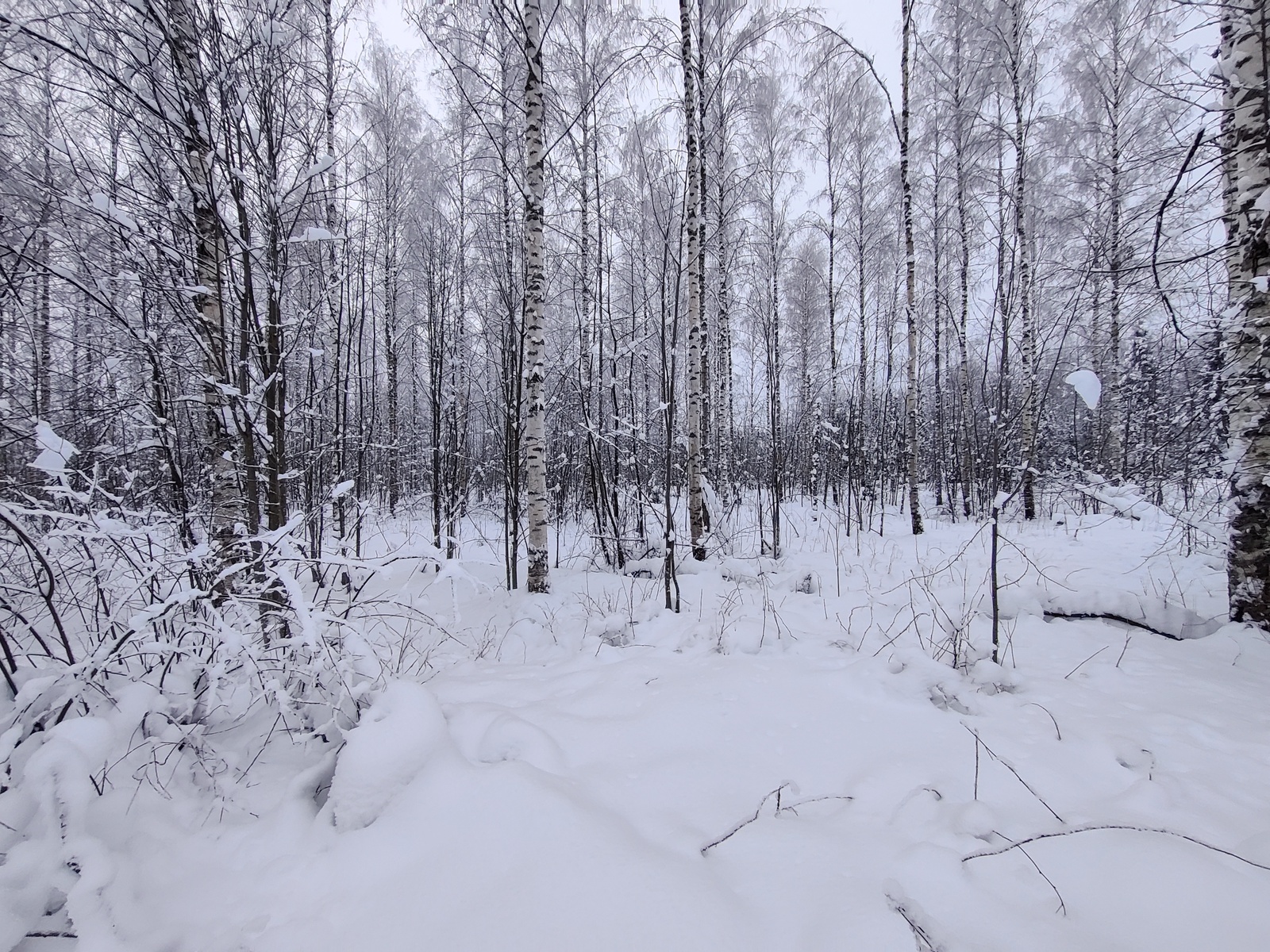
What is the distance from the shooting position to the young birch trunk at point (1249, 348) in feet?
8.63

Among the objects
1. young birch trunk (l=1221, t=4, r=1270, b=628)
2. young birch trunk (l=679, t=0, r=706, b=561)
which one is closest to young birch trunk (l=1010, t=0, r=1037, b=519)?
young birch trunk (l=1221, t=4, r=1270, b=628)

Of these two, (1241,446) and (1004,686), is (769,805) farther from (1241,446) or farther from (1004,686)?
(1241,446)

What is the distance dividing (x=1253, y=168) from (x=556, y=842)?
482 centimetres

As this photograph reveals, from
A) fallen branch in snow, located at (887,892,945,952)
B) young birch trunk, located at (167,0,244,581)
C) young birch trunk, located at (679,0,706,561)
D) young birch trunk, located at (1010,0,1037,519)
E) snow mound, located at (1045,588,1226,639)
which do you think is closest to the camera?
fallen branch in snow, located at (887,892,945,952)

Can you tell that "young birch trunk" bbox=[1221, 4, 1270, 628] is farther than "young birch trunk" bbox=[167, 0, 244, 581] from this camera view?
Yes

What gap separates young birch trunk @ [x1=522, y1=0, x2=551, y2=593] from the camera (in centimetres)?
400

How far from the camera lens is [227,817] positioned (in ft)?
4.73

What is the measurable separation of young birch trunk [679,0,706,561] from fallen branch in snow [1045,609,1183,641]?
2.72 metres

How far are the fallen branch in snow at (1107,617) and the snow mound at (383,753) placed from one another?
150 inches

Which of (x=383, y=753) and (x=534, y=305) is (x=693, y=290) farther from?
(x=383, y=753)

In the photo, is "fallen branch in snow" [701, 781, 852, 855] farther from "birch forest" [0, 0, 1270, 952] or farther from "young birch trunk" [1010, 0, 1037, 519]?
"young birch trunk" [1010, 0, 1037, 519]

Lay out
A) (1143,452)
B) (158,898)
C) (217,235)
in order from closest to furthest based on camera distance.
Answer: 1. (158,898)
2. (217,235)
3. (1143,452)

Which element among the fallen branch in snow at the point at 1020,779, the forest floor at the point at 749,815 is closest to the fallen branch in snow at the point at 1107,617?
the forest floor at the point at 749,815

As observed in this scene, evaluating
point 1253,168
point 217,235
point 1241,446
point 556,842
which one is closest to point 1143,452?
point 1241,446
